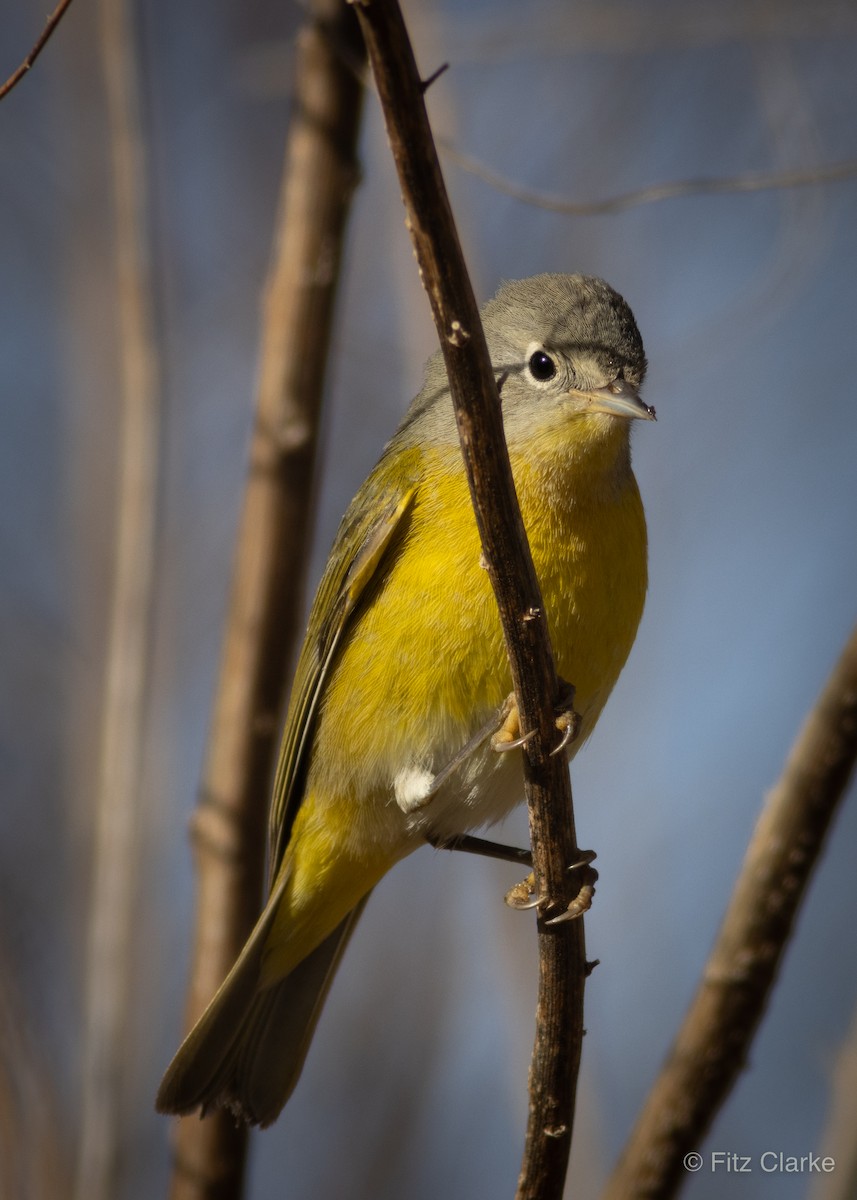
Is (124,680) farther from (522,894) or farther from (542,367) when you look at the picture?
(542,367)

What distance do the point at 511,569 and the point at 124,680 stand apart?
1684 mm

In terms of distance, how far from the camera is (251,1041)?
11.0 feet

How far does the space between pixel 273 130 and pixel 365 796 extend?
4.58 m

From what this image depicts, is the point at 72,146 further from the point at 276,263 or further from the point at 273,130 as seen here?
the point at 276,263

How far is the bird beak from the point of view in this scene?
117 inches

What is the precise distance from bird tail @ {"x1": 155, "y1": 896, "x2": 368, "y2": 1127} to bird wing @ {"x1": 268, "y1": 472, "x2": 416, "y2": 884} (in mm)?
291

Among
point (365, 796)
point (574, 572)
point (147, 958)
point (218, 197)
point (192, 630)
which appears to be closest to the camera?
point (574, 572)

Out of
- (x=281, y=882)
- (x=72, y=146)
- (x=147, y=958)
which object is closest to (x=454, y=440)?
(x=281, y=882)

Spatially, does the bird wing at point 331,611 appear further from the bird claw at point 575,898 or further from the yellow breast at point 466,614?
the bird claw at point 575,898

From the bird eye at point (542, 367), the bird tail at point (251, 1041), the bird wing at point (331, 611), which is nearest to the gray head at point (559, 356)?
the bird eye at point (542, 367)

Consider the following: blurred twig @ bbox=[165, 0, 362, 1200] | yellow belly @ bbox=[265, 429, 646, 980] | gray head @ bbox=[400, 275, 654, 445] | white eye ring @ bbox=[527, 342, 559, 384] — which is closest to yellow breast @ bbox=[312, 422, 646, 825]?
yellow belly @ bbox=[265, 429, 646, 980]

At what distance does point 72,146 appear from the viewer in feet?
18.6

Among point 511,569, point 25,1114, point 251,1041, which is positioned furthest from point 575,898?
point 25,1114

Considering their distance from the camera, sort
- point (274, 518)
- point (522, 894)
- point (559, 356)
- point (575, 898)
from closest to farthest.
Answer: point (575, 898)
point (522, 894)
point (559, 356)
point (274, 518)
